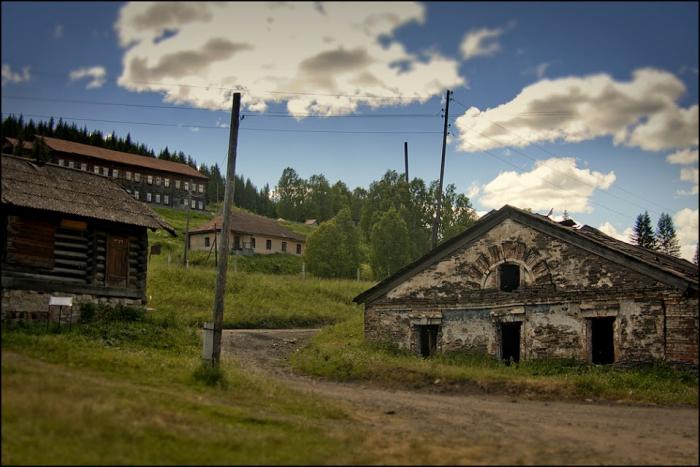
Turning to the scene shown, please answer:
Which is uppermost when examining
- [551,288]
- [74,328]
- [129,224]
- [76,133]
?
[76,133]

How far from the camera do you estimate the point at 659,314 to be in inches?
718

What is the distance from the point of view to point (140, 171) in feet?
281

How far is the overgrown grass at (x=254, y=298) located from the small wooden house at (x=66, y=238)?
7.63m

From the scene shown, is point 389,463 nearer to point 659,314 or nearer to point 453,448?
point 453,448

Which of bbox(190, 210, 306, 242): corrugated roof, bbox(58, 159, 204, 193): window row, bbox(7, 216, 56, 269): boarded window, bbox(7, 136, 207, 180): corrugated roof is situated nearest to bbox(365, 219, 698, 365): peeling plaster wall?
bbox(7, 216, 56, 269): boarded window

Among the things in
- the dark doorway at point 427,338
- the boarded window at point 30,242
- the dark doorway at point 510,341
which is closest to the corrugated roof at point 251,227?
the dark doorway at point 427,338

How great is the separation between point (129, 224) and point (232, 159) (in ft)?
22.9

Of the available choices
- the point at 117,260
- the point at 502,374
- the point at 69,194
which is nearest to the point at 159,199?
the point at 117,260

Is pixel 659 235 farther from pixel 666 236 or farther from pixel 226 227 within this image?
pixel 226 227

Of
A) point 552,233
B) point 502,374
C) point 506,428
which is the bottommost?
point 506,428

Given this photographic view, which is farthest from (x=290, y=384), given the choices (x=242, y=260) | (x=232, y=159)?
(x=242, y=260)

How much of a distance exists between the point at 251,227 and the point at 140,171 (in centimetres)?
2842

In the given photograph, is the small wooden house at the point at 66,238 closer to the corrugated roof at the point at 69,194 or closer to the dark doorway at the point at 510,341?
the corrugated roof at the point at 69,194

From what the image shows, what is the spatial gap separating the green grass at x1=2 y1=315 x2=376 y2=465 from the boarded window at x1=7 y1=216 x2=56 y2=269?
11.4 ft
